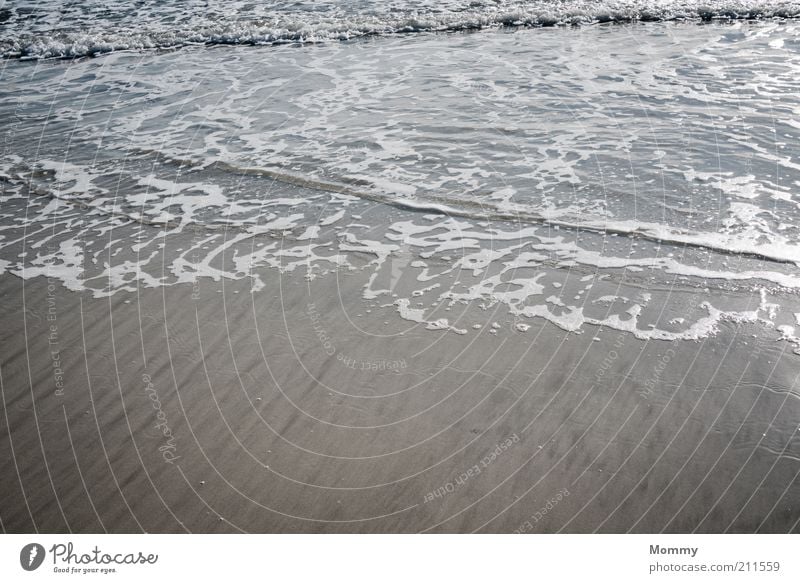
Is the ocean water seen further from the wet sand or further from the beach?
the wet sand

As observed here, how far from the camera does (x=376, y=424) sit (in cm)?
434

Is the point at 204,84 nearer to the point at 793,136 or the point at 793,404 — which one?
the point at 793,136

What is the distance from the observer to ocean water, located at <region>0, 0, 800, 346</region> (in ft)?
18.6

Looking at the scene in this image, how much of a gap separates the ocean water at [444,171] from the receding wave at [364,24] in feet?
1.22

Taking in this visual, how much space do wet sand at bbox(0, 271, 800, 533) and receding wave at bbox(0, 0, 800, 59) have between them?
9.68 metres

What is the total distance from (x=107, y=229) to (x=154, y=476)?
3481 millimetres

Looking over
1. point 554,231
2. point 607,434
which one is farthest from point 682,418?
point 554,231

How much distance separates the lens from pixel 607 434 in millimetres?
4180
